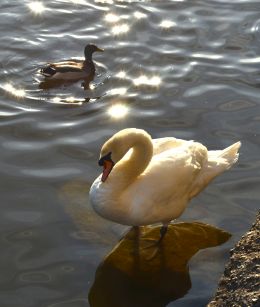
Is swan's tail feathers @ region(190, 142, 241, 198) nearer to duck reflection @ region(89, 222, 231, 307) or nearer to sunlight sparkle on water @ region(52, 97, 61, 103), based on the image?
duck reflection @ region(89, 222, 231, 307)

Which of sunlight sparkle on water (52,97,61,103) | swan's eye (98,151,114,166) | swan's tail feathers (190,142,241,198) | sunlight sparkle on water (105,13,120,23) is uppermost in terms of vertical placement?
sunlight sparkle on water (105,13,120,23)

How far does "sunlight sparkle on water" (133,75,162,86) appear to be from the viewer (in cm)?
1099

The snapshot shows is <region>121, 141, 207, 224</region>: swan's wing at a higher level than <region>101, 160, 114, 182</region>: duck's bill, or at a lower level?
lower

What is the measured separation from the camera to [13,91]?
10.7m

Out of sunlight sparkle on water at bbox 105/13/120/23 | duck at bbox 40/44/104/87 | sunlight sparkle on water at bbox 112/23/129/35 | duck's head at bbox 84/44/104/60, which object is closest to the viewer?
duck at bbox 40/44/104/87

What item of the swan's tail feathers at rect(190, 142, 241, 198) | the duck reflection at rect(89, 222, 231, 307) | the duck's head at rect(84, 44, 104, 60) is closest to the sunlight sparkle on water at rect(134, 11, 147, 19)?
the duck's head at rect(84, 44, 104, 60)

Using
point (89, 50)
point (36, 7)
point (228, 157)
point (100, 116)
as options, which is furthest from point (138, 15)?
point (228, 157)

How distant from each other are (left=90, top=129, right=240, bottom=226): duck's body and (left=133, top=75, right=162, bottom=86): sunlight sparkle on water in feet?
11.3

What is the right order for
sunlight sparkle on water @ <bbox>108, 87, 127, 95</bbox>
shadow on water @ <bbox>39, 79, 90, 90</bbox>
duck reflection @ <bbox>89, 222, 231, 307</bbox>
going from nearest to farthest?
duck reflection @ <bbox>89, 222, 231, 307</bbox>, sunlight sparkle on water @ <bbox>108, 87, 127, 95</bbox>, shadow on water @ <bbox>39, 79, 90, 90</bbox>

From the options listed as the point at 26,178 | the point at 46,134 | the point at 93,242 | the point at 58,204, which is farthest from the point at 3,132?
the point at 93,242

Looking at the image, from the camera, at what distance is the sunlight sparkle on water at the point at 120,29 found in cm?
1247

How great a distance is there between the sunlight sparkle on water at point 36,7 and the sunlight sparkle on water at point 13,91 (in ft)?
8.56

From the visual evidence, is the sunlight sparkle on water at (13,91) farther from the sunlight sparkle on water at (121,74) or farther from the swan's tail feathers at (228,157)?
the swan's tail feathers at (228,157)

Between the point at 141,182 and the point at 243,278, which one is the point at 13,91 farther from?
the point at 243,278
